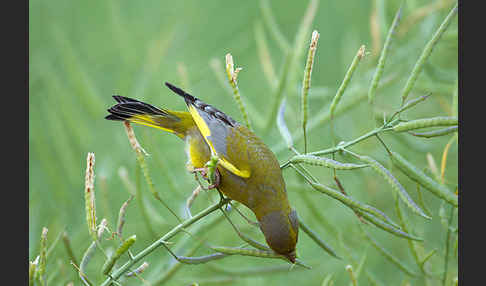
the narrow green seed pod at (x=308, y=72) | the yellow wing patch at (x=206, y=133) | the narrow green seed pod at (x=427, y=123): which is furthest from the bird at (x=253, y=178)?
the narrow green seed pod at (x=427, y=123)

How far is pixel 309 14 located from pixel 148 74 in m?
0.51

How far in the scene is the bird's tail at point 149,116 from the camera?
0.87 metres

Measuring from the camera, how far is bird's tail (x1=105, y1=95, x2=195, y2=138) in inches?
34.4

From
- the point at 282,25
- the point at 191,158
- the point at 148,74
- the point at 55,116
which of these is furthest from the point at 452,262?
the point at 282,25

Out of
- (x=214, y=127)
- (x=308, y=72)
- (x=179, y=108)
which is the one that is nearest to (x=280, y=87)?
(x=214, y=127)

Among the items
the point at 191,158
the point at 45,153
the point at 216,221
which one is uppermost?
the point at 45,153

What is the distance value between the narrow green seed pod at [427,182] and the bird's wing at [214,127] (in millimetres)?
231

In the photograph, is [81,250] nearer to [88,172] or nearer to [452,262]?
[88,172]

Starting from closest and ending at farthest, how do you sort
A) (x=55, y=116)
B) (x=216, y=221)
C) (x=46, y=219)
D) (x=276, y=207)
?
1. (x=276, y=207)
2. (x=216, y=221)
3. (x=46, y=219)
4. (x=55, y=116)

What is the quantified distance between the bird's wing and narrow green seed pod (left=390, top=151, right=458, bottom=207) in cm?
23

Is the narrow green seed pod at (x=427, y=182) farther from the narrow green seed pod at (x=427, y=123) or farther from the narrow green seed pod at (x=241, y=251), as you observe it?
the narrow green seed pod at (x=241, y=251)

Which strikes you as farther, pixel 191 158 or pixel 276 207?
pixel 191 158

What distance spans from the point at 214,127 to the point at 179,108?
2.05ft

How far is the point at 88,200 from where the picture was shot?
587 mm
